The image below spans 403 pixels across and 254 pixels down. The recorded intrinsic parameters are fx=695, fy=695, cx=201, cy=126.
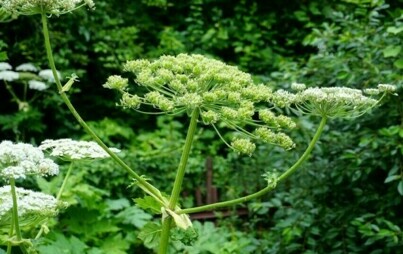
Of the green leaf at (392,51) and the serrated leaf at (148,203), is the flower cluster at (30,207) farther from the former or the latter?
the green leaf at (392,51)

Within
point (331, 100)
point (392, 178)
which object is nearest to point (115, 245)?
point (392, 178)

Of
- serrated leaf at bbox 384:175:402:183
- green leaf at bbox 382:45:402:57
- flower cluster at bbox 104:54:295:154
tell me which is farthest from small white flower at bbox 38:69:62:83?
flower cluster at bbox 104:54:295:154

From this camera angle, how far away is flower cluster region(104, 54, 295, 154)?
180 cm

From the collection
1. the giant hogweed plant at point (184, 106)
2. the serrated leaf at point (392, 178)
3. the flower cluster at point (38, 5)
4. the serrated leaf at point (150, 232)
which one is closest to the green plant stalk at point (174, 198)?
the giant hogweed plant at point (184, 106)

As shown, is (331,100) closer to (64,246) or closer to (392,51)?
(64,246)

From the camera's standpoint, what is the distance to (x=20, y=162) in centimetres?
181

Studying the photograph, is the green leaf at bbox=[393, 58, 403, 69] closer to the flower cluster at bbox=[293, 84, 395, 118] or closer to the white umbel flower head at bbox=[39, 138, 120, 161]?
the flower cluster at bbox=[293, 84, 395, 118]

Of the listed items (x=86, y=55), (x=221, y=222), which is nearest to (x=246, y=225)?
(x=221, y=222)

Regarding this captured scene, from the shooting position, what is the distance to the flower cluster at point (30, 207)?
1.93 metres

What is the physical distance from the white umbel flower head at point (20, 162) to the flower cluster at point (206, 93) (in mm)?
268

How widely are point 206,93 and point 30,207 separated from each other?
60cm

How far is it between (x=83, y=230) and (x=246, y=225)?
1361 mm

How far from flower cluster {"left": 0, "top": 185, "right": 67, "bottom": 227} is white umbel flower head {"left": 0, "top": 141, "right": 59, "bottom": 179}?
122 mm

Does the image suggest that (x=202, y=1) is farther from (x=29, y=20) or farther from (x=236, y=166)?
(x=236, y=166)
